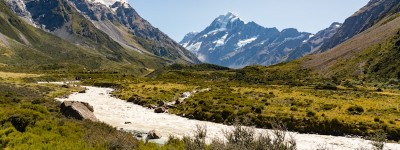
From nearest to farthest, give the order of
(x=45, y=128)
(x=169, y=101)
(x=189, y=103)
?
(x=45, y=128)
(x=189, y=103)
(x=169, y=101)

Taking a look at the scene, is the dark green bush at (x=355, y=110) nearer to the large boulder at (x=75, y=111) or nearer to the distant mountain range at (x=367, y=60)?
the large boulder at (x=75, y=111)

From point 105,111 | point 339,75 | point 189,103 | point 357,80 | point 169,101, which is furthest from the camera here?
point 339,75

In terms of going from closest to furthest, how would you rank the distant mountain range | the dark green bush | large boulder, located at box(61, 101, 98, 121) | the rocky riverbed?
the rocky riverbed, large boulder, located at box(61, 101, 98, 121), the dark green bush, the distant mountain range

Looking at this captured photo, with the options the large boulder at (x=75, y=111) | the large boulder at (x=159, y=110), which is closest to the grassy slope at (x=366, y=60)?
the large boulder at (x=159, y=110)

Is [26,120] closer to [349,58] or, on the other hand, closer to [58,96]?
[58,96]

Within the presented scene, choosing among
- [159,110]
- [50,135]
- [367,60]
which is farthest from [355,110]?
[367,60]

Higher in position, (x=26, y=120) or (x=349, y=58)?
(x=349, y=58)

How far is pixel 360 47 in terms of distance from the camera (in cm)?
17300

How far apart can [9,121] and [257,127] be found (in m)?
26.5

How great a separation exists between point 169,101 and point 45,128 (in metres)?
38.8

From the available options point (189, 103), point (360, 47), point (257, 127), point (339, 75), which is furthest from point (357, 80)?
point (257, 127)

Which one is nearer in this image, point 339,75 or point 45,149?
point 45,149

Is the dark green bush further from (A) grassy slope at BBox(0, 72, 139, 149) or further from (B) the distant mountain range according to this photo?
(B) the distant mountain range

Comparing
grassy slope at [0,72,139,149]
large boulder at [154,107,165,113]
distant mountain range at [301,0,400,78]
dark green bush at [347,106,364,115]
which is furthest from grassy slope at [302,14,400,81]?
grassy slope at [0,72,139,149]
